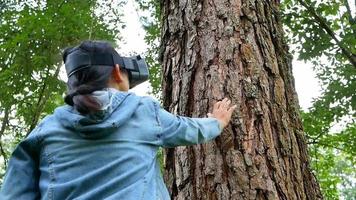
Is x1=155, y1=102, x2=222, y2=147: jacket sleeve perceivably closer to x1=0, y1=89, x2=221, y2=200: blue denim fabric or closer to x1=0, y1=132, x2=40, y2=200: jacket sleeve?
x1=0, y1=89, x2=221, y2=200: blue denim fabric

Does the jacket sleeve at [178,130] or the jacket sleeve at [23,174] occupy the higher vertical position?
the jacket sleeve at [178,130]

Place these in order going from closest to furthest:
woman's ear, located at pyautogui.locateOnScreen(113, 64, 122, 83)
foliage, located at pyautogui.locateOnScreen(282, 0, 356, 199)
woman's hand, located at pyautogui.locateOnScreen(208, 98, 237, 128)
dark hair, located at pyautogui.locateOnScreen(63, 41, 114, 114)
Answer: dark hair, located at pyautogui.locateOnScreen(63, 41, 114, 114)
woman's ear, located at pyautogui.locateOnScreen(113, 64, 122, 83)
woman's hand, located at pyautogui.locateOnScreen(208, 98, 237, 128)
foliage, located at pyautogui.locateOnScreen(282, 0, 356, 199)

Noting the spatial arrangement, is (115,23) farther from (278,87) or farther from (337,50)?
(278,87)

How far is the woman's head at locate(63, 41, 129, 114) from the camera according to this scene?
1.57m

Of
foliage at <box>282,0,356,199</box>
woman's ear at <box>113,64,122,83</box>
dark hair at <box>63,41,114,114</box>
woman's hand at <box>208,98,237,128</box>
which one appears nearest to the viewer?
dark hair at <box>63,41,114,114</box>

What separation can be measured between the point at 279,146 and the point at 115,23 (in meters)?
6.27

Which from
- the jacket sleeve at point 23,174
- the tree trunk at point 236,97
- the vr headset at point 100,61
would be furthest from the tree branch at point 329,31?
the jacket sleeve at point 23,174

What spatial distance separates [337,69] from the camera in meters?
7.72

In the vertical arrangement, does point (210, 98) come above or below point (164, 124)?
above

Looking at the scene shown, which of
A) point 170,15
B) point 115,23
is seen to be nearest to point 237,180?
point 170,15

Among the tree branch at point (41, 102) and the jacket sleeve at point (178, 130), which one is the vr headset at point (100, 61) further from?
the tree branch at point (41, 102)

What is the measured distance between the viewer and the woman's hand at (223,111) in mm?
1998

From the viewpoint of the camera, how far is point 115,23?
802 centimetres

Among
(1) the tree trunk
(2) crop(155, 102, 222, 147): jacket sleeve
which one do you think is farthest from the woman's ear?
(1) the tree trunk
